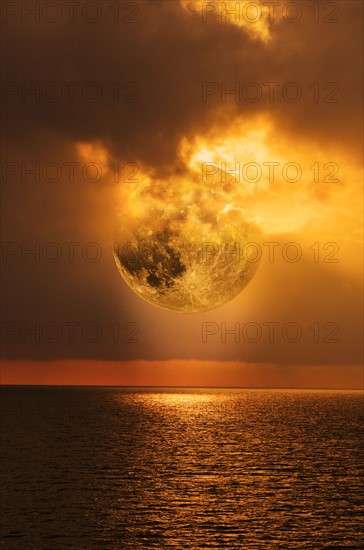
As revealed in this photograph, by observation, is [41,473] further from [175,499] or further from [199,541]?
[199,541]

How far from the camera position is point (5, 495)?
6247cm

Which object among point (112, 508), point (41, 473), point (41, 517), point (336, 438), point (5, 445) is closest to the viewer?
point (41, 517)

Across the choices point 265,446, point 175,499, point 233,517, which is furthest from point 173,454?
point 233,517

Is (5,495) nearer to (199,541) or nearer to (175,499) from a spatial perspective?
(175,499)

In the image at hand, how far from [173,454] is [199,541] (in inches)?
2145

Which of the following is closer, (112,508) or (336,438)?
(112,508)

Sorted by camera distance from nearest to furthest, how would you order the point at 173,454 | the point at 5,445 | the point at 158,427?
1. the point at 173,454
2. the point at 5,445
3. the point at 158,427

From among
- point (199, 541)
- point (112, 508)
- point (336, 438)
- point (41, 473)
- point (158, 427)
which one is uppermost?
point (158, 427)

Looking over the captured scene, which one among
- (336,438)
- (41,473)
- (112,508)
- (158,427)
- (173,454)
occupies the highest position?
(158,427)

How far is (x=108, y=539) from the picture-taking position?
4712 cm

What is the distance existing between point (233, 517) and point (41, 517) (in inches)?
577

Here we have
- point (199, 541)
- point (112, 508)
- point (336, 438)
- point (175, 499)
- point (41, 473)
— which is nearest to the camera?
point (199, 541)

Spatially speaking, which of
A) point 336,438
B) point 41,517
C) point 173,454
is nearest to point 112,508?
point 41,517

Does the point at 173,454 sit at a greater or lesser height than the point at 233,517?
greater
